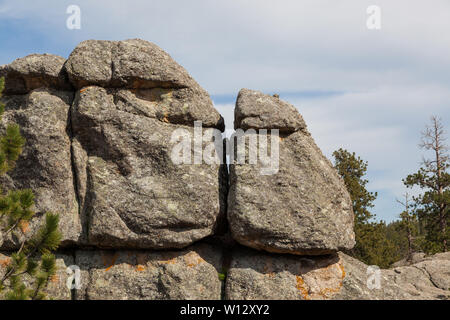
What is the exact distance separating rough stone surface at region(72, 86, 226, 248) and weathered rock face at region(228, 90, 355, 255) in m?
0.97

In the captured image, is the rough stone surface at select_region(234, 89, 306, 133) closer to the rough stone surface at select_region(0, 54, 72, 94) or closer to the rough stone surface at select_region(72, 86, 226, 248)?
the rough stone surface at select_region(72, 86, 226, 248)

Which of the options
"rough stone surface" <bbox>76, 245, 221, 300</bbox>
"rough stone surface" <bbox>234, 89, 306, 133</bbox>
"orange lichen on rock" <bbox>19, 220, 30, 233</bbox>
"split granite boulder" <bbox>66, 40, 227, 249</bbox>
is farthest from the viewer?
"rough stone surface" <bbox>234, 89, 306, 133</bbox>

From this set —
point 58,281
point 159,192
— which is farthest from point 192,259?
point 58,281

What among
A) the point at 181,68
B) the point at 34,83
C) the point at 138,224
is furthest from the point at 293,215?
the point at 34,83

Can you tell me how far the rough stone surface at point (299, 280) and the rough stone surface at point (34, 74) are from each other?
7.69m

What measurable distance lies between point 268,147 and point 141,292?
5516 mm

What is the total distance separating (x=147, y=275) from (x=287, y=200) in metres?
4.51

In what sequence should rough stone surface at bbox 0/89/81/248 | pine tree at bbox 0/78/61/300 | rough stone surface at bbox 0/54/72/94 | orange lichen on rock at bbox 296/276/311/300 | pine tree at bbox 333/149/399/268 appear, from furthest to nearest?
pine tree at bbox 333/149/399/268 < rough stone surface at bbox 0/54/72/94 < rough stone surface at bbox 0/89/81/248 < orange lichen on rock at bbox 296/276/311/300 < pine tree at bbox 0/78/61/300

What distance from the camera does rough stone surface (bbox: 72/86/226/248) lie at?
12438mm

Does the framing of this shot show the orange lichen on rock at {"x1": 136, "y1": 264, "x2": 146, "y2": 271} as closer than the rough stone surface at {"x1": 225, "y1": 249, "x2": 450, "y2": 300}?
No

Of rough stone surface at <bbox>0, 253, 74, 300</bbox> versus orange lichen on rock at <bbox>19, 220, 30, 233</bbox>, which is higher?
orange lichen on rock at <bbox>19, 220, 30, 233</bbox>

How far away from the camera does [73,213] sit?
508 inches

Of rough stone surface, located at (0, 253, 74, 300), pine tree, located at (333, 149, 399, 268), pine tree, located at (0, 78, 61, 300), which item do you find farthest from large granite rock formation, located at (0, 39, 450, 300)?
pine tree, located at (333, 149, 399, 268)

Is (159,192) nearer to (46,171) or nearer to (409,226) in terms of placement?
(46,171)
